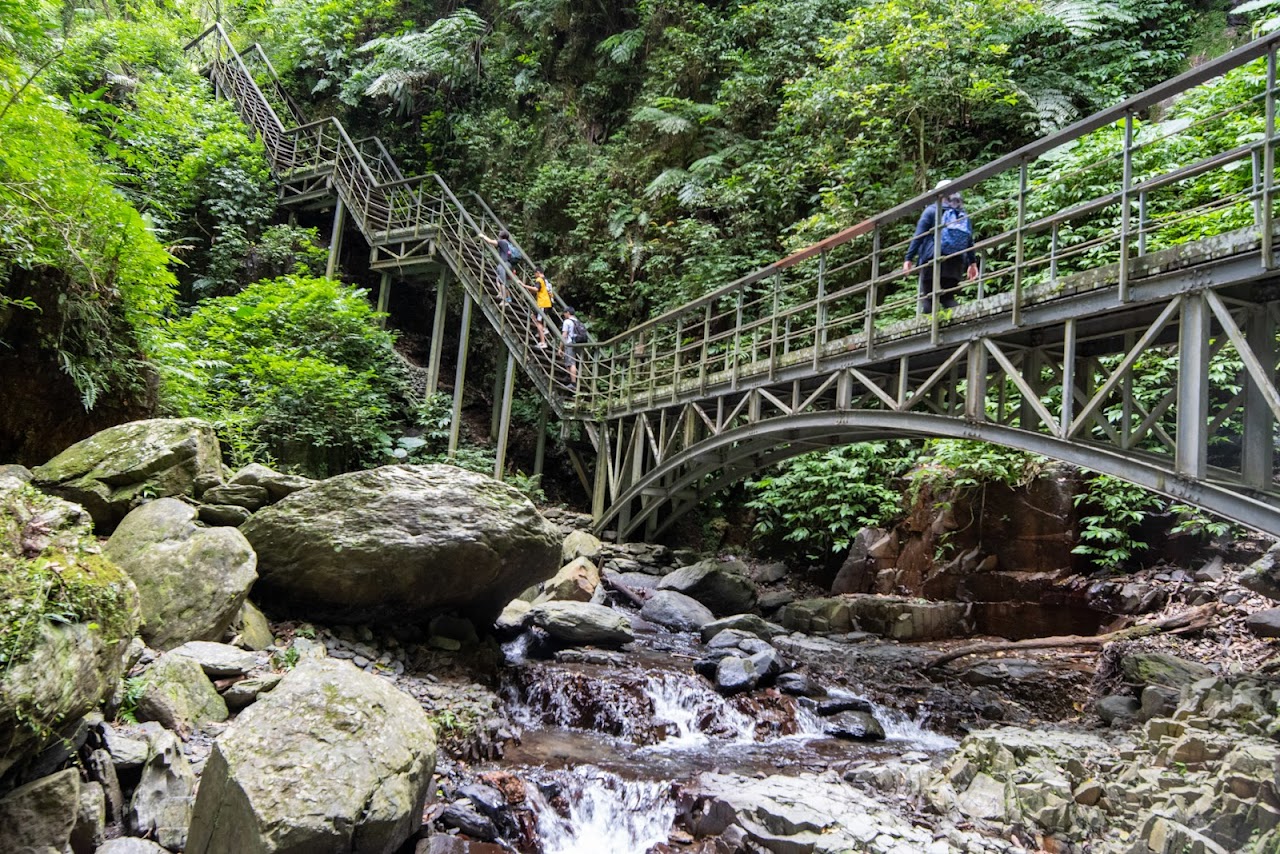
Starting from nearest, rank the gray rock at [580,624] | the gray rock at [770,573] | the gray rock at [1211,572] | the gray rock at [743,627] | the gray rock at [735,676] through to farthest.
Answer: the gray rock at [735,676] < the gray rock at [580,624] < the gray rock at [1211,572] < the gray rock at [743,627] < the gray rock at [770,573]

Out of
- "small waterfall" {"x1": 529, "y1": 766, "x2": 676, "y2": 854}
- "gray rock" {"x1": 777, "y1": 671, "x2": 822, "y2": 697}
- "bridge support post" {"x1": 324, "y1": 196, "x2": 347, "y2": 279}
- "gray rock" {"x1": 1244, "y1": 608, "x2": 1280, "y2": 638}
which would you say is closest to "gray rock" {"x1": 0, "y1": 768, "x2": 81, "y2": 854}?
"small waterfall" {"x1": 529, "y1": 766, "x2": 676, "y2": 854}

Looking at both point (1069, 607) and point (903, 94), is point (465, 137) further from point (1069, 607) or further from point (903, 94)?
point (1069, 607)

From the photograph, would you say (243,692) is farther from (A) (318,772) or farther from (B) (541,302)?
(B) (541,302)

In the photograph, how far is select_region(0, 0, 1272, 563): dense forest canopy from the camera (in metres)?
6.63

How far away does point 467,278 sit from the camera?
17328mm

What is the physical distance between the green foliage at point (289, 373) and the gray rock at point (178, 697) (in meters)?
4.71

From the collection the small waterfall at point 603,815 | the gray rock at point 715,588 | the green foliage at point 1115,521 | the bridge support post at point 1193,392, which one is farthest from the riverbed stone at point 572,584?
the bridge support post at point 1193,392

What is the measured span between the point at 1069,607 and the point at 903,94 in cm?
1002

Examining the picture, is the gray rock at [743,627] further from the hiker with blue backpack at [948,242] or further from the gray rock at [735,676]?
the hiker with blue backpack at [948,242]

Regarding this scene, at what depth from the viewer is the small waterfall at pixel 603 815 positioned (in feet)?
17.2

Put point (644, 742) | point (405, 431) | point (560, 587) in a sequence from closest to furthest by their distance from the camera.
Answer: point (644, 742) → point (560, 587) → point (405, 431)

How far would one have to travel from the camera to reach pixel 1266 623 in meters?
7.82

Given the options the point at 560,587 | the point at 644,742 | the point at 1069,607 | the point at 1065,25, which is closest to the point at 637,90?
the point at 1065,25

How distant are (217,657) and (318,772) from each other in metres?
1.93
